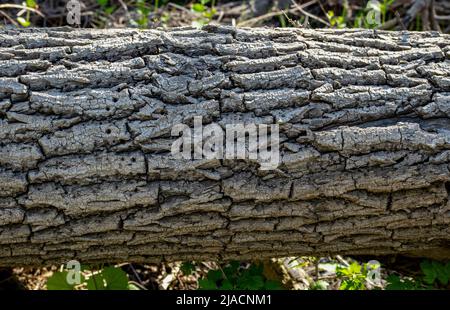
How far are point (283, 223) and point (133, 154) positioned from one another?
0.61 metres

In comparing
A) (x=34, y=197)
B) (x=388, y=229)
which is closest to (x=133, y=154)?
(x=34, y=197)

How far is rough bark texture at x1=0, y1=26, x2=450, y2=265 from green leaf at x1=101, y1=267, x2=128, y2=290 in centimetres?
21

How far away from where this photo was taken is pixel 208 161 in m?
2.20

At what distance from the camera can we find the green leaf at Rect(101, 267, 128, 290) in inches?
105

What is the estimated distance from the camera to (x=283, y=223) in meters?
2.36

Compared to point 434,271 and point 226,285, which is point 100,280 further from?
point 434,271

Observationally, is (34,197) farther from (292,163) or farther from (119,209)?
(292,163)

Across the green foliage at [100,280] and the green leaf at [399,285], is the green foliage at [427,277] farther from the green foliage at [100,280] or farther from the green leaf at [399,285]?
the green foliage at [100,280]

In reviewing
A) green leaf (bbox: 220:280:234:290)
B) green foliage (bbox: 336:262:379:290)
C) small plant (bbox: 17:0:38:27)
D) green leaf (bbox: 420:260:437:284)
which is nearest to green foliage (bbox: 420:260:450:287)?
green leaf (bbox: 420:260:437:284)

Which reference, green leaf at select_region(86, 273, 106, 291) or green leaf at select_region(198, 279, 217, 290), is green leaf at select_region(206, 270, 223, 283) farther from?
green leaf at select_region(86, 273, 106, 291)

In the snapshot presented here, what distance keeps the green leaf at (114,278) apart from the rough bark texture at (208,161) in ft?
0.69

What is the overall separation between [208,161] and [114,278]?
80 centimetres

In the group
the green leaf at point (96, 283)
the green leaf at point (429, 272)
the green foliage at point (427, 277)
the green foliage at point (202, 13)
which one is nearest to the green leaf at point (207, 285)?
the green leaf at point (96, 283)

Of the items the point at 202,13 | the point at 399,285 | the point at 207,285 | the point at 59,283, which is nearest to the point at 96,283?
the point at 59,283
